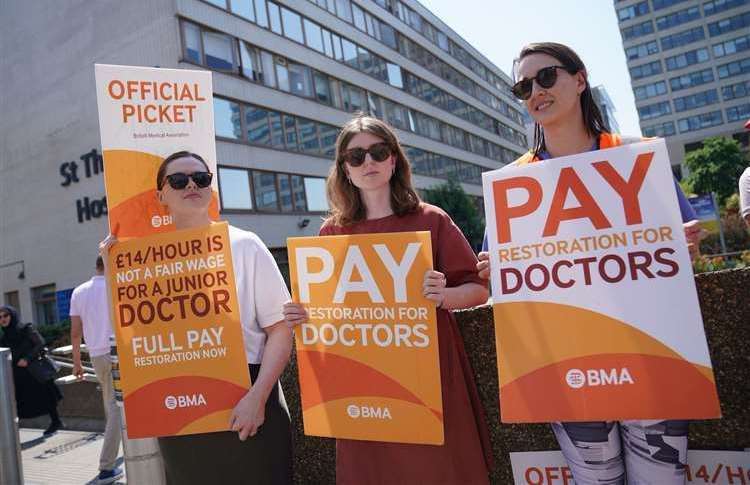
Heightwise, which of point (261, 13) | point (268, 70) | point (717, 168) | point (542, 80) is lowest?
point (542, 80)

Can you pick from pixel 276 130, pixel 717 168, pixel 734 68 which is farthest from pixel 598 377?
pixel 734 68

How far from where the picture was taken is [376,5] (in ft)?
115

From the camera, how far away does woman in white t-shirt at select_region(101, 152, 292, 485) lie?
2.04 m

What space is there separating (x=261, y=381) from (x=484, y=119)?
53.9m

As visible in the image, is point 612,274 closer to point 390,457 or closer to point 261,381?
point 390,457

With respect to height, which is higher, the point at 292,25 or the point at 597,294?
the point at 292,25

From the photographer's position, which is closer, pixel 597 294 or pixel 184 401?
pixel 597 294

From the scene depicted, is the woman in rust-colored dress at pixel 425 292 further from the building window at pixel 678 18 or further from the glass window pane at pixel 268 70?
the building window at pixel 678 18

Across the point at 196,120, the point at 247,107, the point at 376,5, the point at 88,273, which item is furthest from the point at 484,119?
the point at 196,120

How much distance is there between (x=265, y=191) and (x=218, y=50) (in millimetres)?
5852

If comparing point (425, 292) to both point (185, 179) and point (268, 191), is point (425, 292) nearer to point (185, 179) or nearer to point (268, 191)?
point (185, 179)

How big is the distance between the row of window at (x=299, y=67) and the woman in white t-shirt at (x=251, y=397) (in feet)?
66.5

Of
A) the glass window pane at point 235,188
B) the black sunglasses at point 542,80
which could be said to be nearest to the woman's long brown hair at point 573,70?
the black sunglasses at point 542,80

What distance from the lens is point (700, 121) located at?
3127 inches
